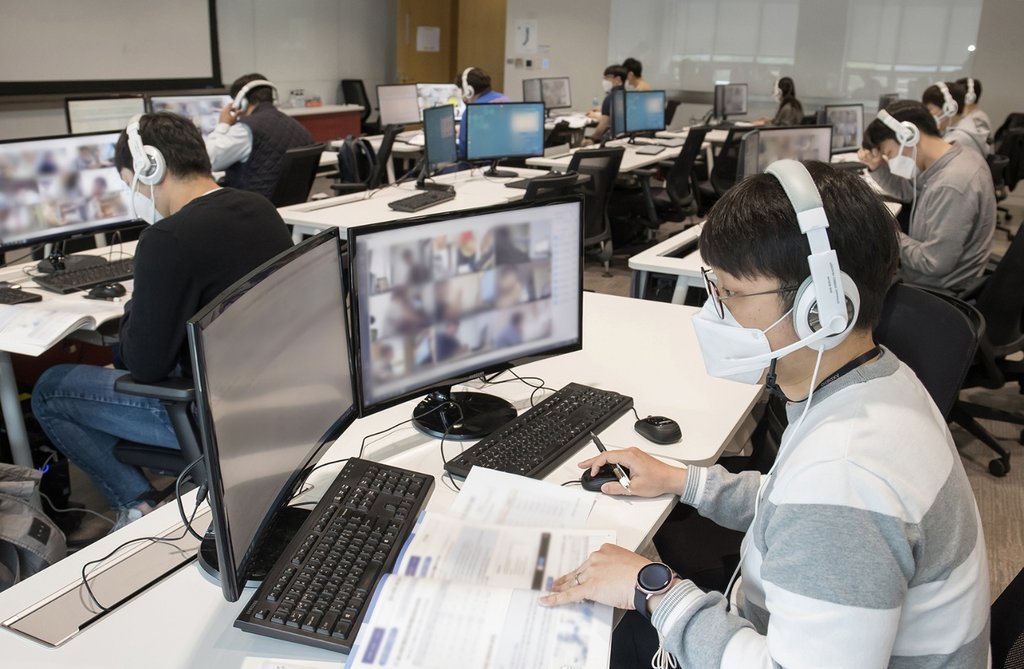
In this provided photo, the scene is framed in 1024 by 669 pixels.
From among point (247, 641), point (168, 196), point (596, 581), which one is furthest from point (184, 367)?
point (596, 581)

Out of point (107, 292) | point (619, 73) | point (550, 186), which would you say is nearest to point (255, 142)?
point (550, 186)

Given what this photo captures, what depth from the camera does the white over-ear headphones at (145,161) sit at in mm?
2269

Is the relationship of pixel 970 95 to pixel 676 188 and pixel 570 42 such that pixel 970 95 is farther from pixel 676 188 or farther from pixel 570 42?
pixel 570 42

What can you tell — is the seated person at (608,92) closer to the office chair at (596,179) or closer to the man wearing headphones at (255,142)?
the office chair at (596,179)

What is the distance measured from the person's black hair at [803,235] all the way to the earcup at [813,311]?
0.05 ft

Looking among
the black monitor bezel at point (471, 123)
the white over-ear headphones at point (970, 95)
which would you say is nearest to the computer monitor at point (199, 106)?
the black monitor bezel at point (471, 123)

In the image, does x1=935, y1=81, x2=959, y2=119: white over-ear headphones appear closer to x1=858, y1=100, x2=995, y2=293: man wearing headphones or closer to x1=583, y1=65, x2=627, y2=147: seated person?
x1=858, y1=100, x2=995, y2=293: man wearing headphones

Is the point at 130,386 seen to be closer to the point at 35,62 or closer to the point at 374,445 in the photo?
the point at 374,445

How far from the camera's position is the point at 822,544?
2.88 feet

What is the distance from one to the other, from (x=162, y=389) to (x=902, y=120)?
3.17m

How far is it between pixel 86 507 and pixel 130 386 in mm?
945

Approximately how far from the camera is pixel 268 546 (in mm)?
1196

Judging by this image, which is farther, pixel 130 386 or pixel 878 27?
pixel 878 27

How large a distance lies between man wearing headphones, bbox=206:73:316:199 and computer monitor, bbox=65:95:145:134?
0.45m
